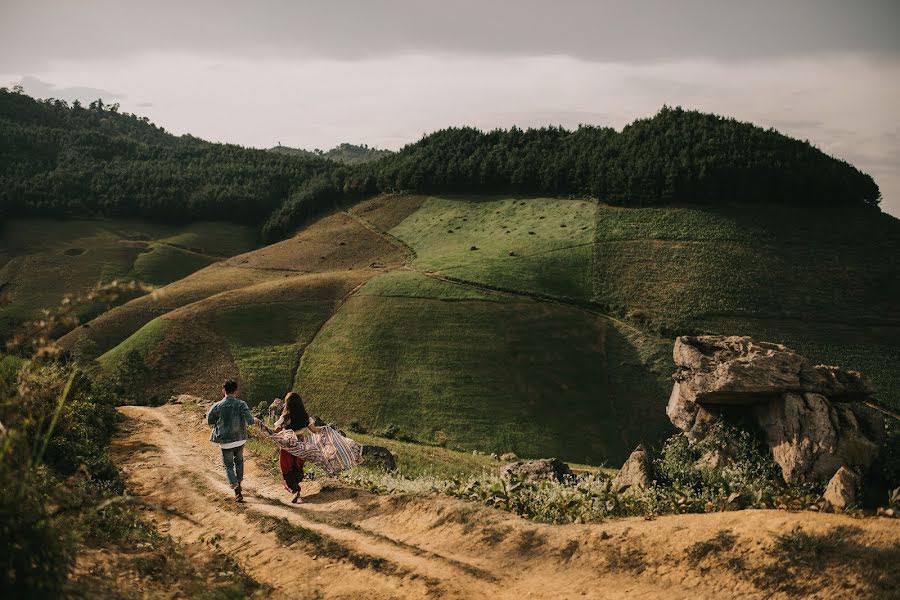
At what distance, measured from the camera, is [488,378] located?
173 ft

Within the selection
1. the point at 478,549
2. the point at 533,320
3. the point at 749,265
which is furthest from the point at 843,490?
the point at 749,265

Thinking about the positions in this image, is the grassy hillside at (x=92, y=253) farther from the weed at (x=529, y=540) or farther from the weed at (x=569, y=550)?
the weed at (x=569, y=550)

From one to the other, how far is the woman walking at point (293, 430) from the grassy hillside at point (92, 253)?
6636cm

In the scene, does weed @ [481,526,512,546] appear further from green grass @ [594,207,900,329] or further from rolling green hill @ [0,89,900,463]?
green grass @ [594,207,900,329]

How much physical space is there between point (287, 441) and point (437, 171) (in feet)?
321

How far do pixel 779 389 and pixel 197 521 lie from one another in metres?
17.1

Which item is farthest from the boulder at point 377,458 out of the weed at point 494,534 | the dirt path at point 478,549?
the weed at point 494,534

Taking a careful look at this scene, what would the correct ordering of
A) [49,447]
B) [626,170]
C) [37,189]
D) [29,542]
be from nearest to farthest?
1. [29,542]
2. [49,447]
3. [626,170]
4. [37,189]

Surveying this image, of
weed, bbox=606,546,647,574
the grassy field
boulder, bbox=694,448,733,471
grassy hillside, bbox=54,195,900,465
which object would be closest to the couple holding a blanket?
weed, bbox=606,546,647,574

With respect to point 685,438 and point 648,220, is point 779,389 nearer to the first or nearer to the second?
point 685,438

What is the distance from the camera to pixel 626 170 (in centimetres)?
8950

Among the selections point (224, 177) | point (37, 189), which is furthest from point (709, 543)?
point (224, 177)

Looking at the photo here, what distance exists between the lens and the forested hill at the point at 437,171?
8350 cm

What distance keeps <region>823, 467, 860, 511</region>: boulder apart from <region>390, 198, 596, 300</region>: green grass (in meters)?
50.7
